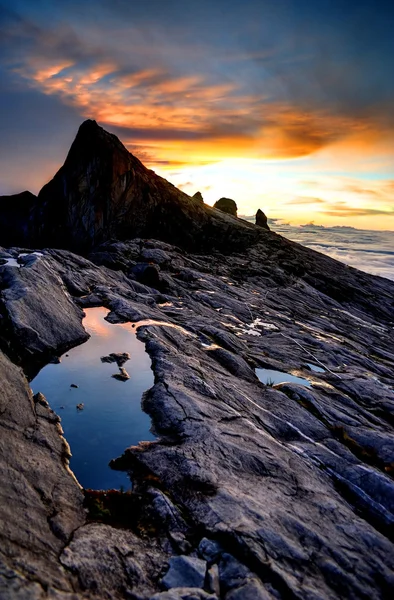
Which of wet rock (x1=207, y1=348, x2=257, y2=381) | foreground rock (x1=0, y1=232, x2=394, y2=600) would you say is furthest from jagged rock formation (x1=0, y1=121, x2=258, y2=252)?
wet rock (x1=207, y1=348, x2=257, y2=381)

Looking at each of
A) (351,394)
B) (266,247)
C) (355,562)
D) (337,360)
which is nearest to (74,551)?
(355,562)

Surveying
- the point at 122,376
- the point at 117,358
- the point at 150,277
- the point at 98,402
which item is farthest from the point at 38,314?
the point at 150,277

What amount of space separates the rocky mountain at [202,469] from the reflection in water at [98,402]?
712mm

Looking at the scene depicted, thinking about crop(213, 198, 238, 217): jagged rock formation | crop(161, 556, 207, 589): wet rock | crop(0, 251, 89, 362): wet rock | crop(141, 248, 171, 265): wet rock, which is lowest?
crop(161, 556, 207, 589): wet rock

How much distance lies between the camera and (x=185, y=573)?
10539 mm

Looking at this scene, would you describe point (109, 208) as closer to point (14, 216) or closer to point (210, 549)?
point (14, 216)

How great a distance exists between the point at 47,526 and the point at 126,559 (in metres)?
2.66

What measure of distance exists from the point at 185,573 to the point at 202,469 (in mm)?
4667

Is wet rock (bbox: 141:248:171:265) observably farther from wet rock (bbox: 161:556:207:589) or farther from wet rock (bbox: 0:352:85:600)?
wet rock (bbox: 161:556:207:589)

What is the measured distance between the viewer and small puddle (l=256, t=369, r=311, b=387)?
28.4m

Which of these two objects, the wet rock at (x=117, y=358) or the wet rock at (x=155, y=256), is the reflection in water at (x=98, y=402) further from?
the wet rock at (x=155, y=256)

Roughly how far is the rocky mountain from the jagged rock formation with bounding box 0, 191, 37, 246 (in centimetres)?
9910

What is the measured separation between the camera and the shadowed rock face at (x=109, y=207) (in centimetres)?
9512

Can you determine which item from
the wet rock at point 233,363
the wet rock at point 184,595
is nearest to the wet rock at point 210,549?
the wet rock at point 184,595
